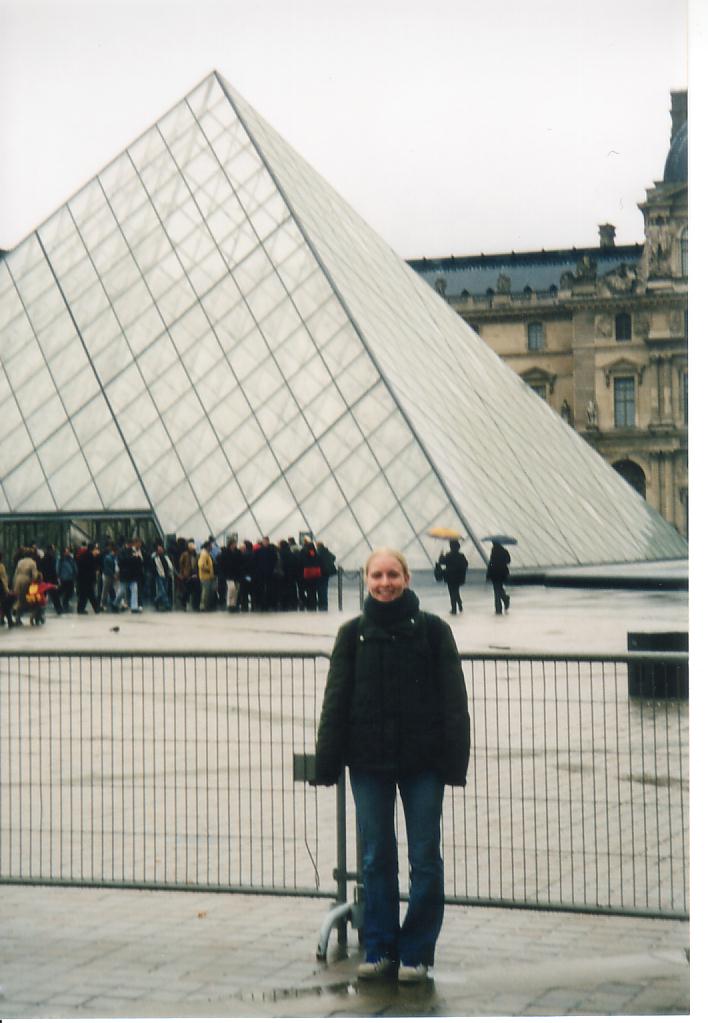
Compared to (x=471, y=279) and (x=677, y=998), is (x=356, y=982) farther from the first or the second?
(x=471, y=279)

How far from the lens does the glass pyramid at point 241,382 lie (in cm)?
2384

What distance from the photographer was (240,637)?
15.8 m

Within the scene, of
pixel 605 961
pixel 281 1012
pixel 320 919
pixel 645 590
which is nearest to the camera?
pixel 281 1012

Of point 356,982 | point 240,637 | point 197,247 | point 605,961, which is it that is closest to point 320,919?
point 356,982

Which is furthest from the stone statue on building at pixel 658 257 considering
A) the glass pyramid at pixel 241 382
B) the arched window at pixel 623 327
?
the glass pyramid at pixel 241 382

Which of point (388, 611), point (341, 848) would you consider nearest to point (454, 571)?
point (341, 848)

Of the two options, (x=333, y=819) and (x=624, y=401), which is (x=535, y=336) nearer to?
(x=624, y=401)

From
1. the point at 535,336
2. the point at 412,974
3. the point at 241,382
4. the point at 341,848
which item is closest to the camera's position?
the point at 412,974

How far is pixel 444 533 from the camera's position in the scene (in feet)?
74.4

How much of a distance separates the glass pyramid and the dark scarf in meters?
18.2

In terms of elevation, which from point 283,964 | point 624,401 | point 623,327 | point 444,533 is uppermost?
point 623,327

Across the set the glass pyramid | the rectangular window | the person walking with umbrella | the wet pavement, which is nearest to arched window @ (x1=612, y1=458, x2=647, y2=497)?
the rectangular window

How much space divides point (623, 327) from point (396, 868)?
2374 inches

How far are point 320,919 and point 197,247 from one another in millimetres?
23477
